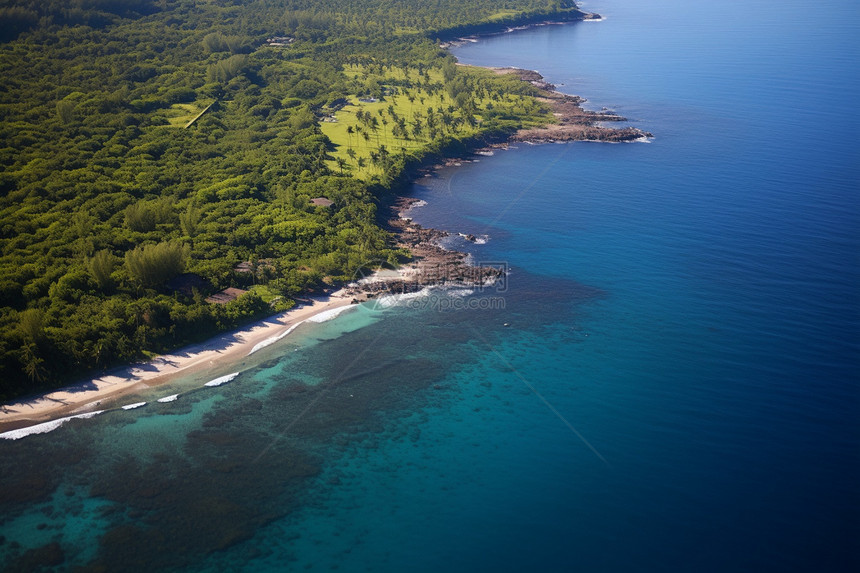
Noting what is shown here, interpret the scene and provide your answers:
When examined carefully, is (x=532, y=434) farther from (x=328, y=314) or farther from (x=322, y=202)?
(x=322, y=202)

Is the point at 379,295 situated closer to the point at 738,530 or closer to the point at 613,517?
the point at 613,517

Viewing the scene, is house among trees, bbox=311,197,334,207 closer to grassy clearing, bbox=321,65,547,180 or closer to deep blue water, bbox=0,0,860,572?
grassy clearing, bbox=321,65,547,180

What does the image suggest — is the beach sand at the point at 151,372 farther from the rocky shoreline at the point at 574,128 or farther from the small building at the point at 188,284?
the rocky shoreline at the point at 574,128

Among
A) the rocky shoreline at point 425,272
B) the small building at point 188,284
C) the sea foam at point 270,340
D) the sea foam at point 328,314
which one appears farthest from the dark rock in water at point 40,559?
the rocky shoreline at point 425,272

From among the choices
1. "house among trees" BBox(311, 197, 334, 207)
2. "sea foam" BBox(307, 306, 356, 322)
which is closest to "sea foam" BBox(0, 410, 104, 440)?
"sea foam" BBox(307, 306, 356, 322)

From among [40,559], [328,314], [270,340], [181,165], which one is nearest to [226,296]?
[270,340]

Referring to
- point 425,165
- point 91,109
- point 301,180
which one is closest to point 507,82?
point 425,165
